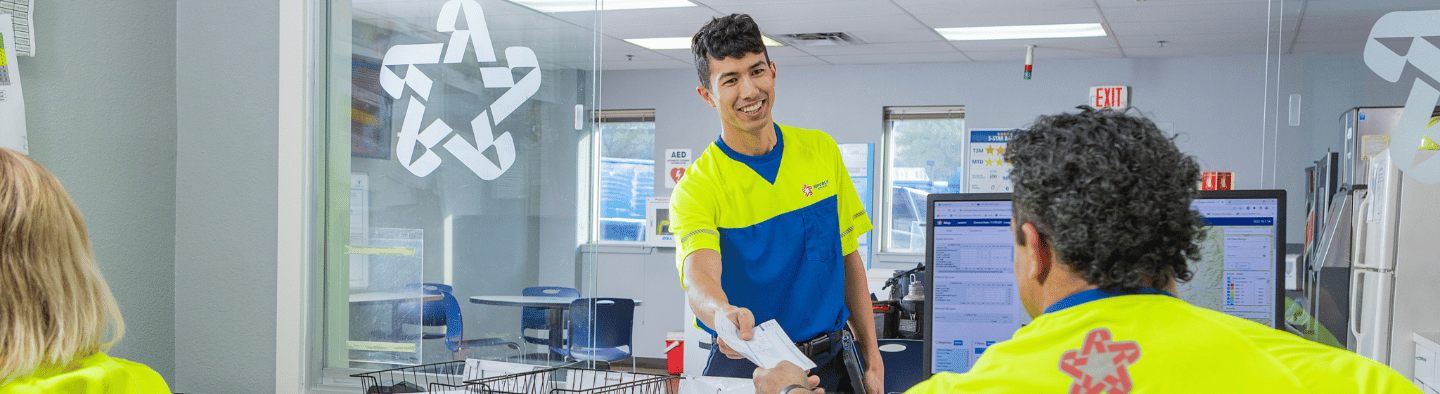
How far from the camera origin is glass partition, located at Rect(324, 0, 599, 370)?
7.65ft

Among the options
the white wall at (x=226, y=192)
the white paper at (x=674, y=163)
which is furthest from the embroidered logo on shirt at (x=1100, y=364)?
the white paper at (x=674, y=163)

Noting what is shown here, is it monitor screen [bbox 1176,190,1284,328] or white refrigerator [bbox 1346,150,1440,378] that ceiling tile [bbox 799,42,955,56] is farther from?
monitor screen [bbox 1176,190,1284,328]

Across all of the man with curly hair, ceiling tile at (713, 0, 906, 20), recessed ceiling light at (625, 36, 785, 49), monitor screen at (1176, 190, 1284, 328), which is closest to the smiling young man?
monitor screen at (1176, 190, 1284, 328)

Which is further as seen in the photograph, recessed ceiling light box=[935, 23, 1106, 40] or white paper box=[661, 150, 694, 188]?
white paper box=[661, 150, 694, 188]

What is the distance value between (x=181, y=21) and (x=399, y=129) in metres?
0.56

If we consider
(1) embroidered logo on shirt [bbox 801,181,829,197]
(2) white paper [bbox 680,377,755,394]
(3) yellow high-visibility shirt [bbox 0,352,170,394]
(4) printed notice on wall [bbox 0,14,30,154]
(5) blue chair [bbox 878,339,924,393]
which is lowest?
(5) blue chair [bbox 878,339,924,393]

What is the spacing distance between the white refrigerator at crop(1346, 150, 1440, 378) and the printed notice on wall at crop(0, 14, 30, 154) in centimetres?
318

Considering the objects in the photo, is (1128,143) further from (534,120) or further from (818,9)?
(818,9)

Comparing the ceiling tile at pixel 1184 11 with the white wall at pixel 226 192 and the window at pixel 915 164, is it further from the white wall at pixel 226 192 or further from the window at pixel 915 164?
the white wall at pixel 226 192

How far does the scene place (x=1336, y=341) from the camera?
9.29 ft

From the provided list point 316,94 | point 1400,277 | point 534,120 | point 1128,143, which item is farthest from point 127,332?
point 1400,277

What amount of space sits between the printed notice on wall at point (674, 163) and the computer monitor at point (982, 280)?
6601 millimetres

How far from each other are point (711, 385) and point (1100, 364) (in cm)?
72

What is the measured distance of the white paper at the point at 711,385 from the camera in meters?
1.45
